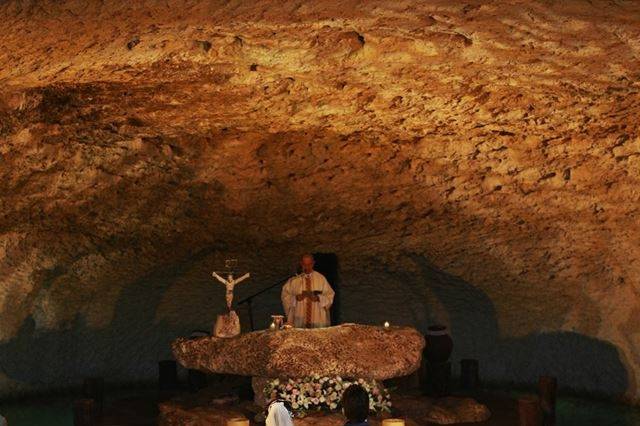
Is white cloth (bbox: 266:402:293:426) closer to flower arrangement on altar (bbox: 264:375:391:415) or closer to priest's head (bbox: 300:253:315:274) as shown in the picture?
flower arrangement on altar (bbox: 264:375:391:415)

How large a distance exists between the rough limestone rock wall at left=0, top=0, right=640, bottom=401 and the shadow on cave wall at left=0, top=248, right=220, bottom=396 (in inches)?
1.0

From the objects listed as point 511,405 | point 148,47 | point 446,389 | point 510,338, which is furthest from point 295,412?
point 510,338

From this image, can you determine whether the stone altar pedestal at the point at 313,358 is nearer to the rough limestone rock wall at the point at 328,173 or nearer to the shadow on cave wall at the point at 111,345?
the rough limestone rock wall at the point at 328,173

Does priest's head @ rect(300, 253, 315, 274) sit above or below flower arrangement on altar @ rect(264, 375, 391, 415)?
above

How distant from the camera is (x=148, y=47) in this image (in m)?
6.20

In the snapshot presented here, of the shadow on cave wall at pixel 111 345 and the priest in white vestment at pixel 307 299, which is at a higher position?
the priest in white vestment at pixel 307 299

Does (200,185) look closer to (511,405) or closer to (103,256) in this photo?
(103,256)

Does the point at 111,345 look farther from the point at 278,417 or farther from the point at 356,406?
the point at 356,406

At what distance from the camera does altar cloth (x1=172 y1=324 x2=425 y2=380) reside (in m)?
7.57

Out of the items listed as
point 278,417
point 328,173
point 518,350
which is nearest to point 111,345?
point 328,173

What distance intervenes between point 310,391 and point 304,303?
153 cm

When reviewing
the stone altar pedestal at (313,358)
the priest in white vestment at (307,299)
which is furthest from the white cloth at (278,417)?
the priest in white vestment at (307,299)

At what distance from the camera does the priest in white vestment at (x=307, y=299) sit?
29.2 ft

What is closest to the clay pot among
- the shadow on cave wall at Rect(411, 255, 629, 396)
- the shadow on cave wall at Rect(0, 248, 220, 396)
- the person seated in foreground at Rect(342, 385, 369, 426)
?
the shadow on cave wall at Rect(411, 255, 629, 396)
